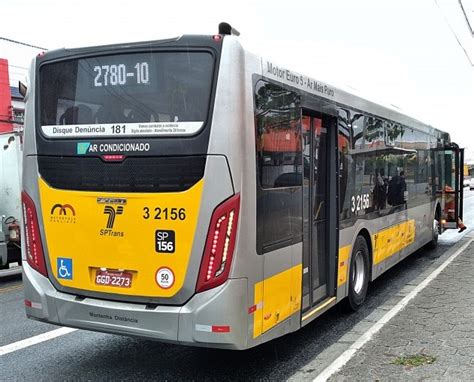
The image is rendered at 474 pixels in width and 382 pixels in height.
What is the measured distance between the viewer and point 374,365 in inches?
184

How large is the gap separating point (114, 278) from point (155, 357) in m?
1.36

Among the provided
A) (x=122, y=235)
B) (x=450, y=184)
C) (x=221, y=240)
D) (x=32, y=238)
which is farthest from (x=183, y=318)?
(x=450, y=184)

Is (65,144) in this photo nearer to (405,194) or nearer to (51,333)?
(51,333)

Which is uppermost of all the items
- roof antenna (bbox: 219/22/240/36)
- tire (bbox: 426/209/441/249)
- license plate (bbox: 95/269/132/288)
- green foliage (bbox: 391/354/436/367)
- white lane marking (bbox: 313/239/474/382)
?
roof antenna (bbox: 219/22/240/36)

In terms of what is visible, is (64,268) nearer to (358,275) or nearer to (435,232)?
(358,275)

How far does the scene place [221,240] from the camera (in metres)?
3.81

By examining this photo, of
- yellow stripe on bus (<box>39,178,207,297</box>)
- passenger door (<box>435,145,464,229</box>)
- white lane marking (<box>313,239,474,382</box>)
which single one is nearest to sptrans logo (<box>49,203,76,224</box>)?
yellow stripe on bus (<box>39,178,207,297</box>)

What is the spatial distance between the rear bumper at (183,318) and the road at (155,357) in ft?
2.45

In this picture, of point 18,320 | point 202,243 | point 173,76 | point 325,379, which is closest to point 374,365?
point 325,379

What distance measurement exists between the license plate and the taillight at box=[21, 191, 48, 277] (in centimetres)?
61

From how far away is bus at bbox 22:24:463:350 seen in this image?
150 inches

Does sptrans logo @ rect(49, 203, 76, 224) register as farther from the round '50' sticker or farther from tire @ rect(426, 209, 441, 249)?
tire @ rect(426, 209, 441, 249)

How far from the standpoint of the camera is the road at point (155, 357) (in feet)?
15.2

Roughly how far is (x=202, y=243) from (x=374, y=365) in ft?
7.06
